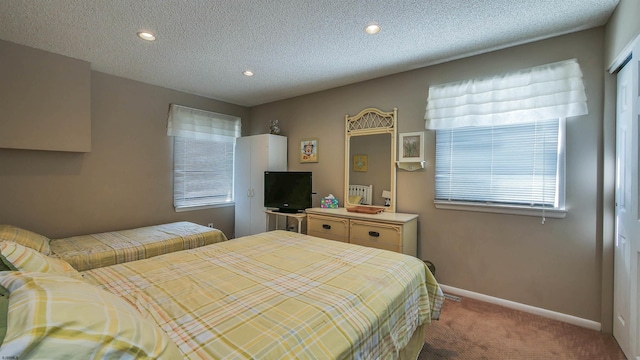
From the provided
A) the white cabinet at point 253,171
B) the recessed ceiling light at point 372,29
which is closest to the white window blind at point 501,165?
the recessed ceiling light at point 372,29

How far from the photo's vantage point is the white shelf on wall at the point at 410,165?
3.09 m

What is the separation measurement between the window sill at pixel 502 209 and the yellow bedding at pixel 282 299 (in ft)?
4.24

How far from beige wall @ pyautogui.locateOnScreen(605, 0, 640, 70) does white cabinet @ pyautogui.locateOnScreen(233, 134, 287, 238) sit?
3656 millimetres

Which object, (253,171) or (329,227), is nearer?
(329,227)

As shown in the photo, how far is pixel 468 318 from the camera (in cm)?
241

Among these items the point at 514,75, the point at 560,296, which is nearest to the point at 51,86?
the point at 514,75

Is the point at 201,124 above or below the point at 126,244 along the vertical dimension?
above

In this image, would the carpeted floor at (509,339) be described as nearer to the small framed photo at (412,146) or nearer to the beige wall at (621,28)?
the small framed photo at (412,146)

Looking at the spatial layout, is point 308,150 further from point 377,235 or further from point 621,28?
point 621,28

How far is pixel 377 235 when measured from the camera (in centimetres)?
289

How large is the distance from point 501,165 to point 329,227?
1940mm

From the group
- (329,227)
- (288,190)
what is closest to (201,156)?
(288,190)

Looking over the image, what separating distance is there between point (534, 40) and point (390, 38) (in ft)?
4.33

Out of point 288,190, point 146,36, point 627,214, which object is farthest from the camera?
point 288,190
